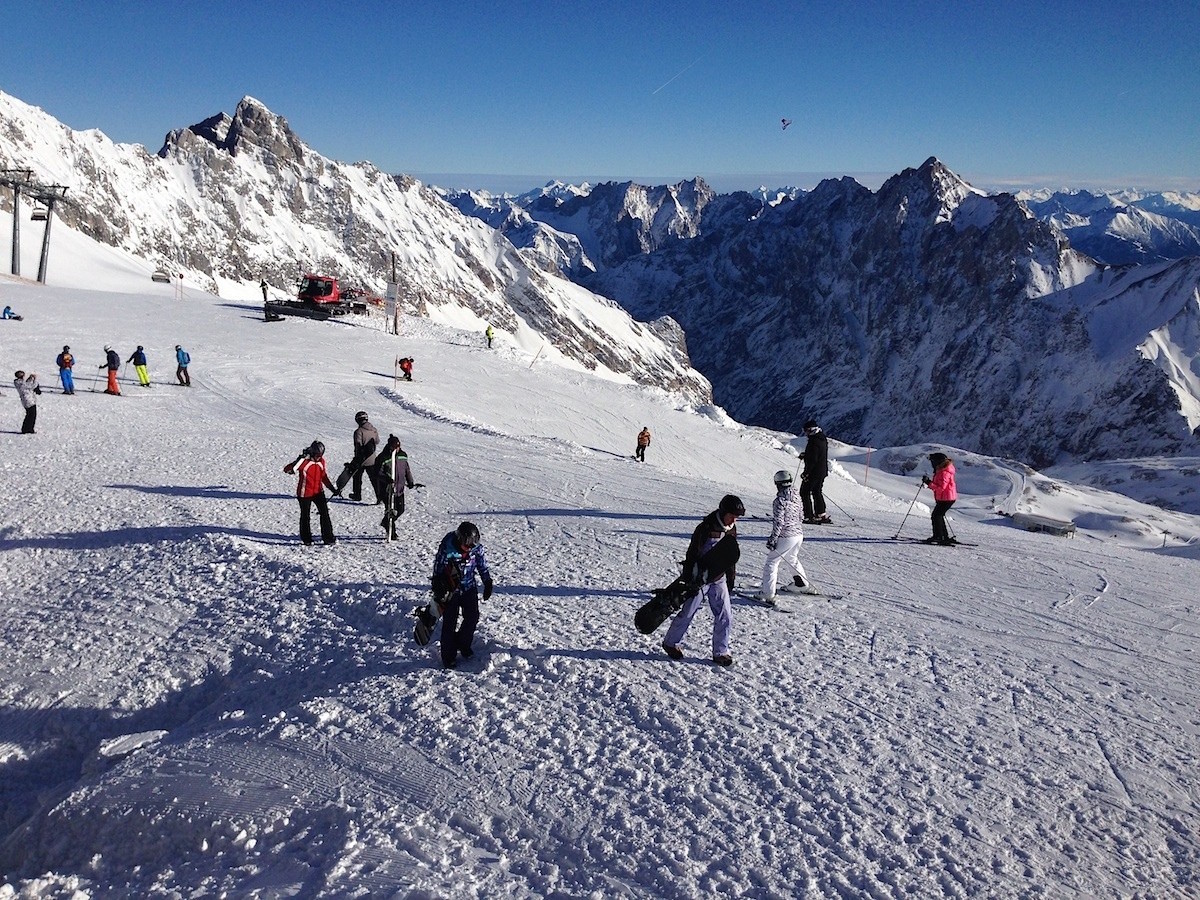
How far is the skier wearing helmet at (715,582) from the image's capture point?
8.38 m

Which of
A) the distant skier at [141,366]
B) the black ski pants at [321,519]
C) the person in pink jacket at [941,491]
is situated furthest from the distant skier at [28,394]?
the person in pink jacket at [941,491]

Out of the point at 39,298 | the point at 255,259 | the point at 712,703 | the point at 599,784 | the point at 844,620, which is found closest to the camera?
the point at 599,784

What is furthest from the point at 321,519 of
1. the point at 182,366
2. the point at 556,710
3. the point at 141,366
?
the point at 182,366

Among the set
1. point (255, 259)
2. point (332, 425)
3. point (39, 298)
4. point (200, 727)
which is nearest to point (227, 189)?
point (255, 259)

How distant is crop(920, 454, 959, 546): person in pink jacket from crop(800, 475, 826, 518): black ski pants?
2.05 meters

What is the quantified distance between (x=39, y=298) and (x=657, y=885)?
158 ft

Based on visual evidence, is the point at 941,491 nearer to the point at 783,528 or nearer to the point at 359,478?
the point at 783,528

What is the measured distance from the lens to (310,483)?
12.4 meters

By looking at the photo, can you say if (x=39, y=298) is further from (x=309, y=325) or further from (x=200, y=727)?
(x=200, y=727)

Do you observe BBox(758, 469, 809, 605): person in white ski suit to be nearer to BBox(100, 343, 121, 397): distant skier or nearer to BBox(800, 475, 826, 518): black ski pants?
BBox(800, 475, 826, 518): black ski pants

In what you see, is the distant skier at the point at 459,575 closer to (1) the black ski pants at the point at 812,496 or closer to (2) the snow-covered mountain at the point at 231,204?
(1) the black ski pants at the point at 812,496

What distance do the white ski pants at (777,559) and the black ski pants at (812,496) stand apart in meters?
4.53

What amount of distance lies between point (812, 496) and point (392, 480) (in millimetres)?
8593

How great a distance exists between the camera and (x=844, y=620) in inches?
421
